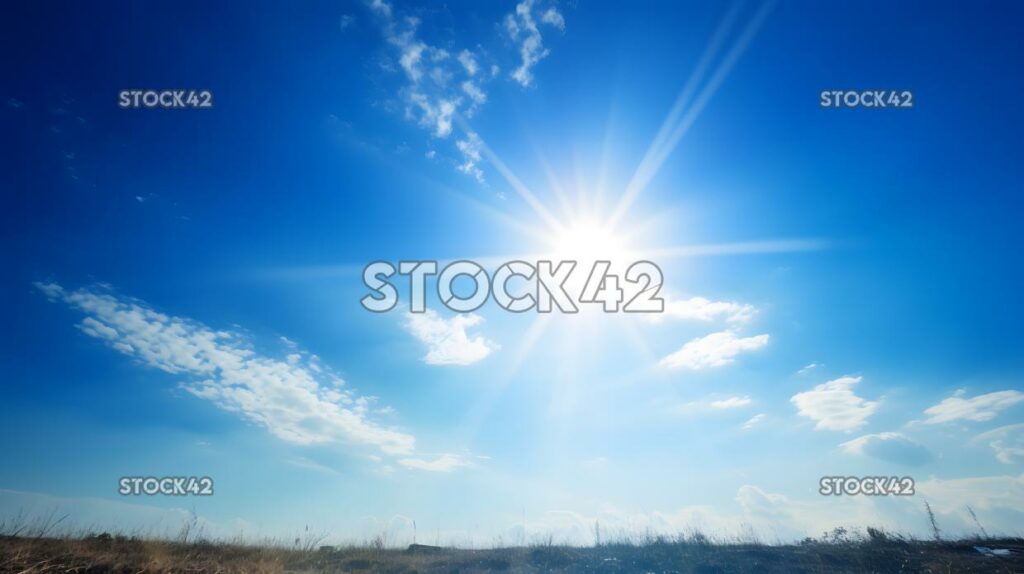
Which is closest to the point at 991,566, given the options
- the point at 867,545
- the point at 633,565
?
the point at 867,545

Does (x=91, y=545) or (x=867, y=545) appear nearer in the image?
(x=91, y=545)

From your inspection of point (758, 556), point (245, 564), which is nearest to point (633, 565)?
point (758, 556)

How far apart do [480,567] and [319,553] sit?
17.0ft

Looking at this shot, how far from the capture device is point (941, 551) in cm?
1655

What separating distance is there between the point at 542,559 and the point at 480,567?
224 centimetres

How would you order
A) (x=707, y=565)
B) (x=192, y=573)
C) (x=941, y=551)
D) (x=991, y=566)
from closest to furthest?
(x=192, y=573)
(x=991, y=566)
(x=707, y=565)
(x=941, y=551)

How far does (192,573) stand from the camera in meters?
10.5

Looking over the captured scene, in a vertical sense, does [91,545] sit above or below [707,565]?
above

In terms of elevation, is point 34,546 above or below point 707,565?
above

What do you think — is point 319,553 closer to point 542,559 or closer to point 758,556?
point 542,559

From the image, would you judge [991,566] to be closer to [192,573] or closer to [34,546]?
[192,573]

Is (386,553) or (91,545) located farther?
(386,553)

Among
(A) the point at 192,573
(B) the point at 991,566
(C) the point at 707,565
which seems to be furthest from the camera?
(C) the point at 707,565

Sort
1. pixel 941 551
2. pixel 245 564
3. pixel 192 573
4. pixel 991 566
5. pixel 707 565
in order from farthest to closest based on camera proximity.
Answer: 1. pixel 941 551
2. pixel 707 565
3. pixel 991 566
4. pixel 245 564
5. pixel 192 573
